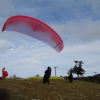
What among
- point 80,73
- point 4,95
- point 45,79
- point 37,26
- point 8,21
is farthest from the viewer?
point 80,73

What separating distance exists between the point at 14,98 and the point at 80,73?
152 feet

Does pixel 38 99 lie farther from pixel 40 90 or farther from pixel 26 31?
pixel 26 31

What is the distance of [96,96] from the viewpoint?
2097 centimetres

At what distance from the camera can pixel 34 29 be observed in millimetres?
19734

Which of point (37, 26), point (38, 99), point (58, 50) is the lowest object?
point (38, 99)

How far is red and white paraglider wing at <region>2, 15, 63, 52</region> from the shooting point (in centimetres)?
1864

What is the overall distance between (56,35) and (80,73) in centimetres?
4348

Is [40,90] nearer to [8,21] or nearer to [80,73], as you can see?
[8,21]

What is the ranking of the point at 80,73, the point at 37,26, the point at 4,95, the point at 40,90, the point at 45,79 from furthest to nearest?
the point at 80,73 < the point at 45,79 < the point at 40,90 < the point at 37,26 < the point at 4,95

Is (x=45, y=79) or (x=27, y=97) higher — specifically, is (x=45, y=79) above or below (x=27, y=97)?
above

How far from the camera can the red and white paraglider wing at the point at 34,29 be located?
18641mm

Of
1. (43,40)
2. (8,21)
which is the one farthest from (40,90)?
(8,21)

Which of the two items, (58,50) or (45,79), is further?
(45,79)

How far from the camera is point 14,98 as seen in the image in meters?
17.3
